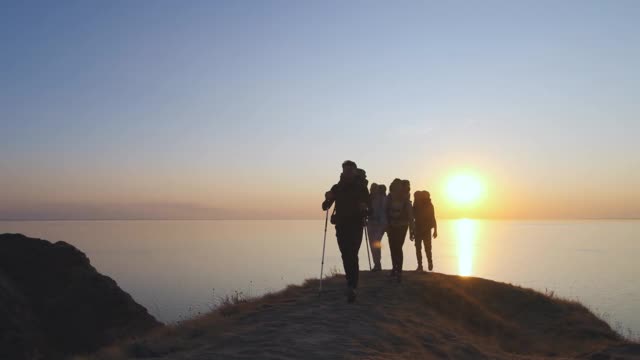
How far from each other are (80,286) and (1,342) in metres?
4.27

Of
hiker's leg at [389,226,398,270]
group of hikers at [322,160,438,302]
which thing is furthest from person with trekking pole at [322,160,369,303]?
hiker's leg at [389,226,398,270]

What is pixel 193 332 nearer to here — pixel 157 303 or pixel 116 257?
pixel 157 303

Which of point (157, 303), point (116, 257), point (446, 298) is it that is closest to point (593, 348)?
point (446, 298)

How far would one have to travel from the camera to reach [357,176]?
1307 cm

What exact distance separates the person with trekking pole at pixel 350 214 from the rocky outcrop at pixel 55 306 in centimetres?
924

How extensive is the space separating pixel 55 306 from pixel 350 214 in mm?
13647

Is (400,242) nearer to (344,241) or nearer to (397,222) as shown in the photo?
(397,222)

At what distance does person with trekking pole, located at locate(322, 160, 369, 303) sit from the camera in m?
12.6

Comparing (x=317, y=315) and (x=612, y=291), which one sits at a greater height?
(x=317, y=315)

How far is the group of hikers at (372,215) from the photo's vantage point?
12633mm

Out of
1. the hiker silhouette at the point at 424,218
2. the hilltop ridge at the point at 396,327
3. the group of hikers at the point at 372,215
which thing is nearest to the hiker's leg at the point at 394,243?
the group of hikers at the point at 372,215

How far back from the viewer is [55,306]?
20828 millimetres

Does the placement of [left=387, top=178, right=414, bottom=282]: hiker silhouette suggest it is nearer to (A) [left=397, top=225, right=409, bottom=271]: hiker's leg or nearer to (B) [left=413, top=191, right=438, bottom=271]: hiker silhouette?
(A) [left=397, top=225, right=409, bottom=271]: hiker's leg

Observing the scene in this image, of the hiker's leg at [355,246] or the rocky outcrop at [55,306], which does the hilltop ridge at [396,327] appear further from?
the rocky outcrop at [55,306]
